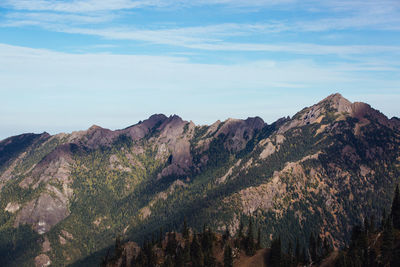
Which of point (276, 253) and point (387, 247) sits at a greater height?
point (387, 247)

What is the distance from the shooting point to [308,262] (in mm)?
196375

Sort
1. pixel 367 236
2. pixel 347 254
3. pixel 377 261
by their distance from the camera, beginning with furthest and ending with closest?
pixel 367 236 < pixel 347 254 < pixel 377 261

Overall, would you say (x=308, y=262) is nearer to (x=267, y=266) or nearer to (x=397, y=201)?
(x=267, y=266)

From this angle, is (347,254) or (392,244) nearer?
(392,244)

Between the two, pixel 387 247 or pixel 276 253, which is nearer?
pixel 387 247

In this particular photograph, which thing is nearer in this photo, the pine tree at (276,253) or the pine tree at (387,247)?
the pine tree at (387,247)

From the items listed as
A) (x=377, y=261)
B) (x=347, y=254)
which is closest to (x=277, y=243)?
(x=347, y=254)

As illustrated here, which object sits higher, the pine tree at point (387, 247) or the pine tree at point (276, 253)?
the pine tree at point (387, 247)

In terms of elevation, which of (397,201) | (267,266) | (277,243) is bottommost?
(267,266)

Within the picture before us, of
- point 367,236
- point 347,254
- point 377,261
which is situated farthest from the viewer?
point 367,236

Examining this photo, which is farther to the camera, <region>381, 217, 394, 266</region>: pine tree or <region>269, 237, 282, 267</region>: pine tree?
<region>269, 237, 282, 267</region>: pine tree

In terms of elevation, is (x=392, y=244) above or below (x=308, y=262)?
above

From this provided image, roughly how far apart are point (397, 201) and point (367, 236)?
79.9 feet

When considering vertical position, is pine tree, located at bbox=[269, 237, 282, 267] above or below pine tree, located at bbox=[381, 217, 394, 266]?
below
